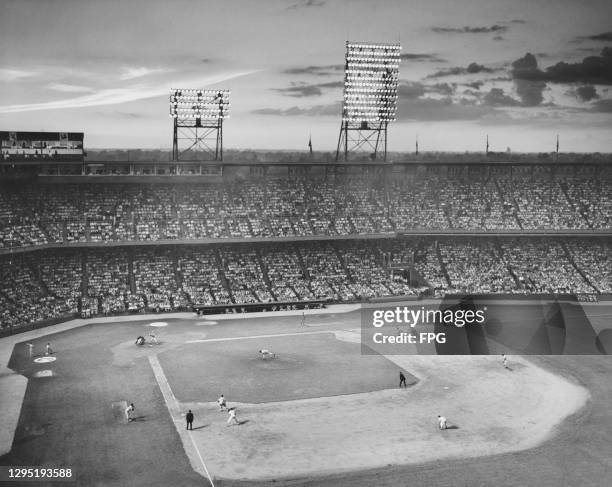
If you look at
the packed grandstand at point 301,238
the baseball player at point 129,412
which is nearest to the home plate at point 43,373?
the baseball player at point 129,412

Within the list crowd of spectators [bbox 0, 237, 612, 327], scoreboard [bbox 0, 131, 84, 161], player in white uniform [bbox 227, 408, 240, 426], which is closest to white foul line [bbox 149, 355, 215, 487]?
player in white uniform [bbox 227, 408, 240, 426]

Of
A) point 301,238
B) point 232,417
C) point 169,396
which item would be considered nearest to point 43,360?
point 169,396

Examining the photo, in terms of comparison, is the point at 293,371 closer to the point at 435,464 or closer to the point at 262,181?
the point at 435,464

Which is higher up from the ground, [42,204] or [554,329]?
[42,204]

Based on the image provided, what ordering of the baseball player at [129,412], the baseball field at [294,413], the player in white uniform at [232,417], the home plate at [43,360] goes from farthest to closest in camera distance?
1. the home plate at [43,360]
2. the baseball player at [129,412]
3. the player in white uniform at [232,417]
4. the baseball field at [294,413]

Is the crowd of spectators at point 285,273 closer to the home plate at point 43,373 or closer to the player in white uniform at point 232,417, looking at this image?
the home plate at point 43,373

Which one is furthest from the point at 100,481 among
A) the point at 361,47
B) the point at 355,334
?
the point at 361,47

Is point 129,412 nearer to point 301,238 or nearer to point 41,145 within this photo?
point 301,238
